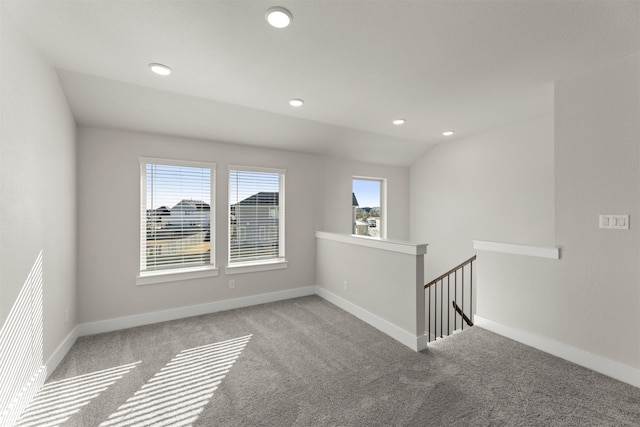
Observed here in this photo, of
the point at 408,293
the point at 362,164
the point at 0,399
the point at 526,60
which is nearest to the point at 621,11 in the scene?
the point at 526,60

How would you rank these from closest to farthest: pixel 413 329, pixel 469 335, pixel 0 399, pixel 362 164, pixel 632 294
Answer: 1. pixel 0 399
2. pixel 632 294
3. pixel 413 329
4. pixel 469 335
5. pixel 362 164

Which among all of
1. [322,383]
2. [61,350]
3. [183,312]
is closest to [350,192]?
[183,312]

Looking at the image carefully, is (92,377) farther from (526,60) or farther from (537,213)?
(537,213)

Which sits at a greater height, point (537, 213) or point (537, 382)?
point (537, 213)

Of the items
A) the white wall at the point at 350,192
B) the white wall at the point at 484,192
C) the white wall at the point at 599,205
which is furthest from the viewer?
the white wall at the point at 350,192

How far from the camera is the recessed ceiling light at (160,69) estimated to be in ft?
7.57

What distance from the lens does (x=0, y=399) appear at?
166 cm

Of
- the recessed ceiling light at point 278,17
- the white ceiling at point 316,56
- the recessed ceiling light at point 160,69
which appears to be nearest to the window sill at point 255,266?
the white ceiling at point 316,56

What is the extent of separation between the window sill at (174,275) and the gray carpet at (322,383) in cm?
61

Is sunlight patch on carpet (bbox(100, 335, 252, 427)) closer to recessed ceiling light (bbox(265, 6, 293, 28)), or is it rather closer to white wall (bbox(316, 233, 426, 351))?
white wall (bbox(316, 233, 426, 351))

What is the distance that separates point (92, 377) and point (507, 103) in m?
4.93

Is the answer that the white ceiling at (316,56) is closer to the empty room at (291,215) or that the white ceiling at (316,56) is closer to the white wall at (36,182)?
the empty room at (291,215)

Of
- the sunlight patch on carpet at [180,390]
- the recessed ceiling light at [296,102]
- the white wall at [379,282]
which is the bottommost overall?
the sunlight patch on carpet at [180,390]

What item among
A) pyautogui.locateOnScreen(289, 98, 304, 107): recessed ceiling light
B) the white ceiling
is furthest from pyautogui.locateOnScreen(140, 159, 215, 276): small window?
pyautogui.locateOnScreen(289, 98, 304, 107): recessed ceiling light
